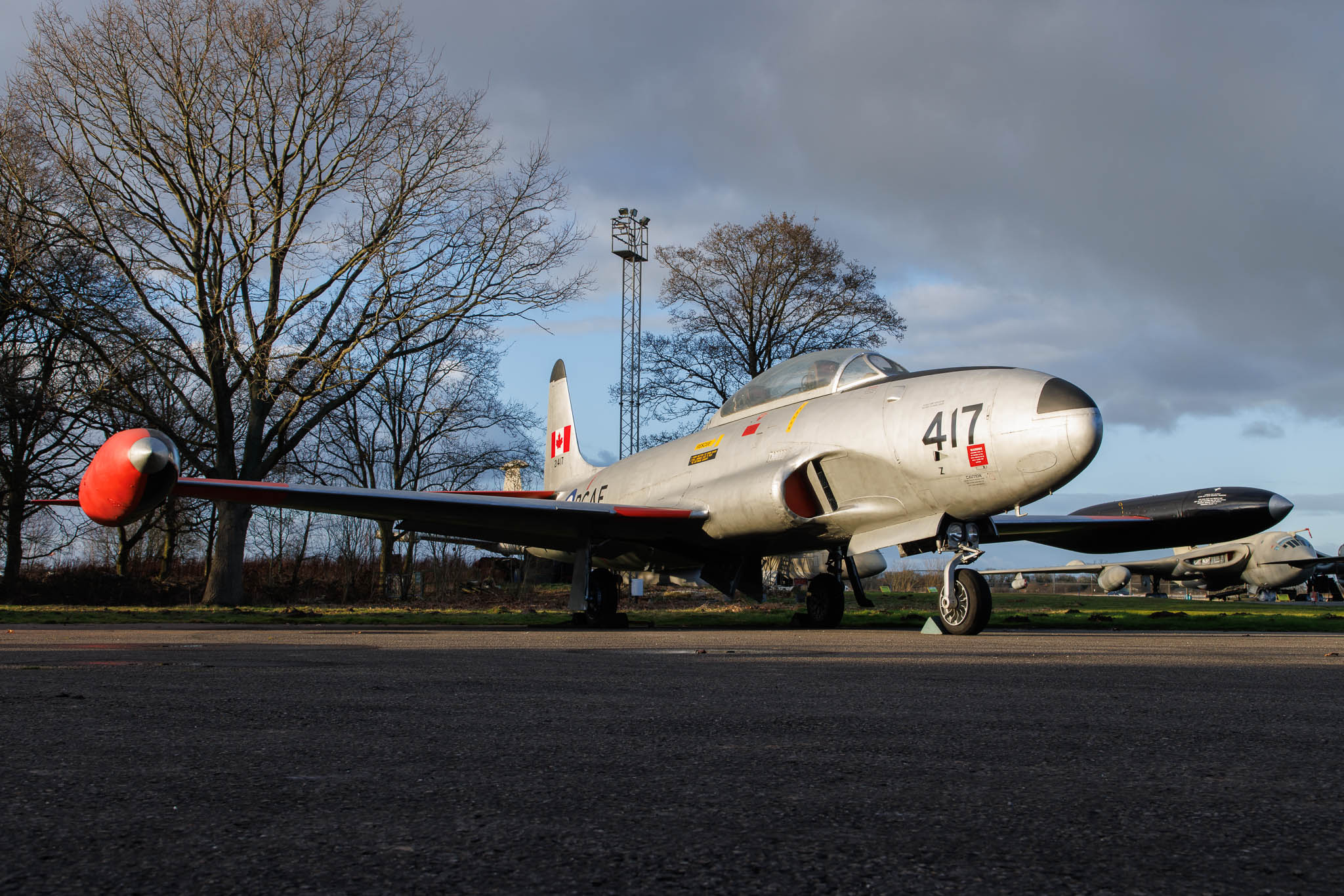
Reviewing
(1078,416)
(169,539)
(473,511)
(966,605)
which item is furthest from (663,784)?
(169,539)

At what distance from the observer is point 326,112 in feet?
66.0

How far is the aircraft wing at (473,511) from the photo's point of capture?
1045 centimetres

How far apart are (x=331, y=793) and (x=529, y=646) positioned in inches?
186

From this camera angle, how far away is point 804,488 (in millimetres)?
10352

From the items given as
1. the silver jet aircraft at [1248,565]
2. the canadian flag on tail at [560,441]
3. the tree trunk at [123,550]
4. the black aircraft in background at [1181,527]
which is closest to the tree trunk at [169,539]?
the tree trunk at [123,550]

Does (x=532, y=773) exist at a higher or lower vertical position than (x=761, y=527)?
lower

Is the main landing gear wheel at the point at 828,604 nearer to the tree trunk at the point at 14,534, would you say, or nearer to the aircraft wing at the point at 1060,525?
the aircraft wing at the point at 1060,525

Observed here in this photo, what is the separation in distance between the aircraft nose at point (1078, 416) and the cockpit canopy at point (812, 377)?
2256 millimetres

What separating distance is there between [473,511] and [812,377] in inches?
166

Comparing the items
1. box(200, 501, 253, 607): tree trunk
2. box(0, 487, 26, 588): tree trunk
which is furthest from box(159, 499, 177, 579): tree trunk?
box(200, 501, 253, 607): tree trunk

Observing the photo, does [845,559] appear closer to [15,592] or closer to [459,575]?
[459,575]

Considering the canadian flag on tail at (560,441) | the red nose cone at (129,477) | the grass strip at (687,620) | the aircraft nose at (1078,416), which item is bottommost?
the grass strip at (687,620)

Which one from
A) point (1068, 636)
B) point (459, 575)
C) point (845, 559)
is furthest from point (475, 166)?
point (1068, 636)

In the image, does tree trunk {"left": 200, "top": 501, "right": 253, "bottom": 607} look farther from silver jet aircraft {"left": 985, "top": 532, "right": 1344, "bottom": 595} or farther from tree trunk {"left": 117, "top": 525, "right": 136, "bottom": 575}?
silver jet aircraft {"left": 985, "top": 532, "right": 1344, "bottom": 595}
